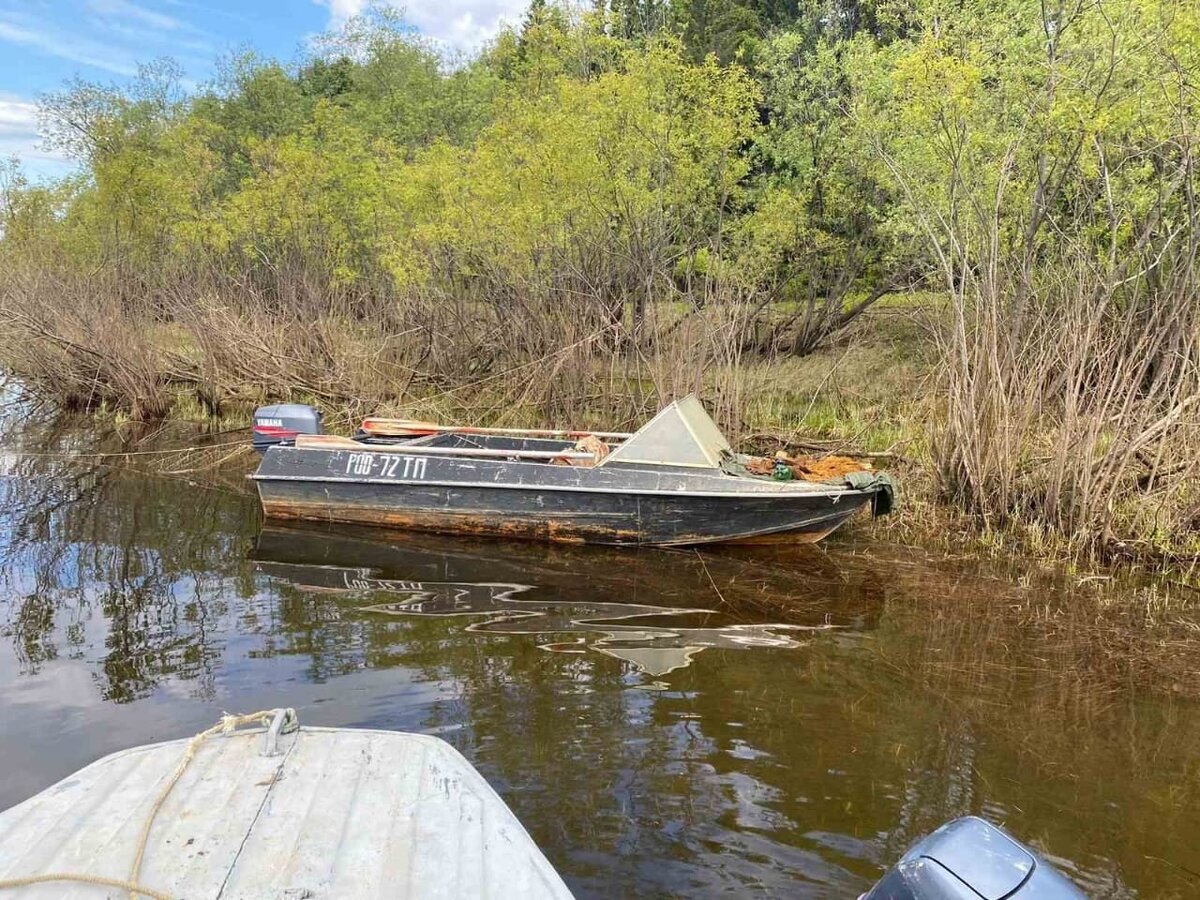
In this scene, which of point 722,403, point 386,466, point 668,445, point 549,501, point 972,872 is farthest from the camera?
point 722,403

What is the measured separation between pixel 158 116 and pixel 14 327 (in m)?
19.9

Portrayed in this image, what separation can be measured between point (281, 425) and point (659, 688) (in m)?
6.13

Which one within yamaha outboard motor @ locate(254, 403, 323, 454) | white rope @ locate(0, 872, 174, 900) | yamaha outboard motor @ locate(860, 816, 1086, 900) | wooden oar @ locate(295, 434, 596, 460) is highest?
yamaha outboard motor @ locate(254, 403, 323, 454)

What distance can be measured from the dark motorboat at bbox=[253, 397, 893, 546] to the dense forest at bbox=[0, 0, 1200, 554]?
182cm

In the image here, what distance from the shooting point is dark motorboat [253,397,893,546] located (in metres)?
7.61

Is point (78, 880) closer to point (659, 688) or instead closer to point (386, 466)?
point (659, 688)

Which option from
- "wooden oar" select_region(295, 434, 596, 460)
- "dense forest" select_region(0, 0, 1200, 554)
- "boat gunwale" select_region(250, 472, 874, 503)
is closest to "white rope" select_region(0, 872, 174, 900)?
"boat gunwale" select_region(250, 472, 874, 503)

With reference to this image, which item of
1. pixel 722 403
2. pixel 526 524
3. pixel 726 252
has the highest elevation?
pixel 726 252

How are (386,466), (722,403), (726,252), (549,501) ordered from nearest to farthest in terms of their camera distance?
(549,501) < (386,466) < (722,403) < (726,252)

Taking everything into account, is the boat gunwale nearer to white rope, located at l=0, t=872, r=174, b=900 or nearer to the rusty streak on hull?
the rusty streak on hull

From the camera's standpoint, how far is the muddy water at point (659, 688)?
3799 mm

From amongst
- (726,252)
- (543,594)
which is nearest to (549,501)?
(543,594)

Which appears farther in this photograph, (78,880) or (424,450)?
(424,450)

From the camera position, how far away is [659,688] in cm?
517
